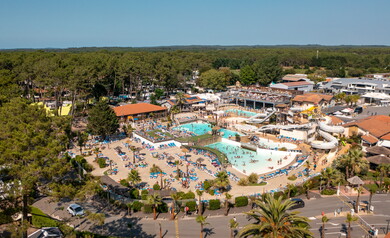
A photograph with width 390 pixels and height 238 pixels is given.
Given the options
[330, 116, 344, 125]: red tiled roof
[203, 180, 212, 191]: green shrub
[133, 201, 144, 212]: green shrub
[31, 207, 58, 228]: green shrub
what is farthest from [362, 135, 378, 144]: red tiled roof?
[31, 207, 58, 228]: green shrub

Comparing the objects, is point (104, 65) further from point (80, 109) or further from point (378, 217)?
point (378, 217)

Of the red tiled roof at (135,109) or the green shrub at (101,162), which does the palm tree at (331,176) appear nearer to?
the green shrub at (101,162)

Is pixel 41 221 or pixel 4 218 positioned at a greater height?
pixel 4 218

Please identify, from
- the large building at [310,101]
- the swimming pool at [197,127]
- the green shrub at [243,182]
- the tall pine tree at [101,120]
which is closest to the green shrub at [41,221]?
the green shrub at [243,182]

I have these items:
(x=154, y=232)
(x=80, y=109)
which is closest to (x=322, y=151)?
(x=154, y=232)

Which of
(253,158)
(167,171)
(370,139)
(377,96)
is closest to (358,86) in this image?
(377,96)

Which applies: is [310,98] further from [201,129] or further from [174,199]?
[174,199]

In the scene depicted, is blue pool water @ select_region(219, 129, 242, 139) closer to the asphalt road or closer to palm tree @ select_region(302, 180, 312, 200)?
palm tree @ select_region(302, 180, 312, 200)
